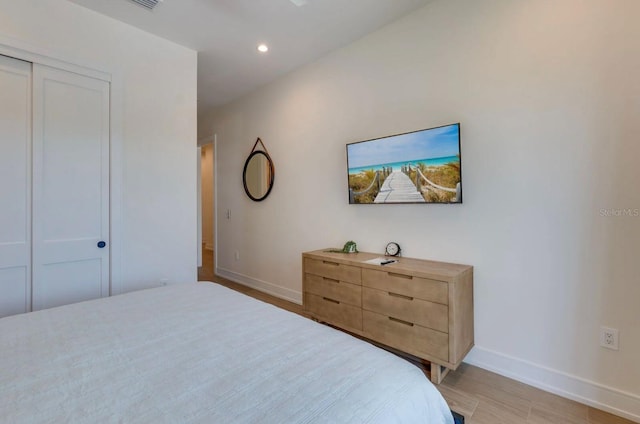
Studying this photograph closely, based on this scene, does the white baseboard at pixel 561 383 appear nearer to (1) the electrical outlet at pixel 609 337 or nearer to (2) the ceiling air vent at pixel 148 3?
(1) the electrical outlet at pixel 609 337

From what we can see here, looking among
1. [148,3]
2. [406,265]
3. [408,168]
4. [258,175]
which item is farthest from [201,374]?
[258,175]

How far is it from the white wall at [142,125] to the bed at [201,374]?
1328 millimetres

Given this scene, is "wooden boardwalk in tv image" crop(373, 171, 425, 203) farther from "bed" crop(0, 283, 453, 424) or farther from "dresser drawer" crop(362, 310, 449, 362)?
"bed" crop(0, 283, 453, 424)

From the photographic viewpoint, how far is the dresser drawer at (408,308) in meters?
1.88

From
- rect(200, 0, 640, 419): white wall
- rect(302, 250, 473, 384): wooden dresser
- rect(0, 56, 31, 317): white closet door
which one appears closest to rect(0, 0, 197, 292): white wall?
rect(0, 56, 31, 317): white closet door

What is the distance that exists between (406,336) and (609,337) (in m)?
1.12

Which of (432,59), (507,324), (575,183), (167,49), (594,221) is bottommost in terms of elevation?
(507,324)

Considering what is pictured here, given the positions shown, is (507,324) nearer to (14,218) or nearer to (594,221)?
(594,221)

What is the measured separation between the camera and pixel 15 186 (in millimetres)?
2053

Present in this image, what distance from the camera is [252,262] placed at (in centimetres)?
407

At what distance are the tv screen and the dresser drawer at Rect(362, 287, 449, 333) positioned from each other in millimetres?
771

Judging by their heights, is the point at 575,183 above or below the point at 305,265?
above

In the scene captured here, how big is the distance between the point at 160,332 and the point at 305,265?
1.62m

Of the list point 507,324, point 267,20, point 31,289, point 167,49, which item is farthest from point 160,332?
point 167,49
